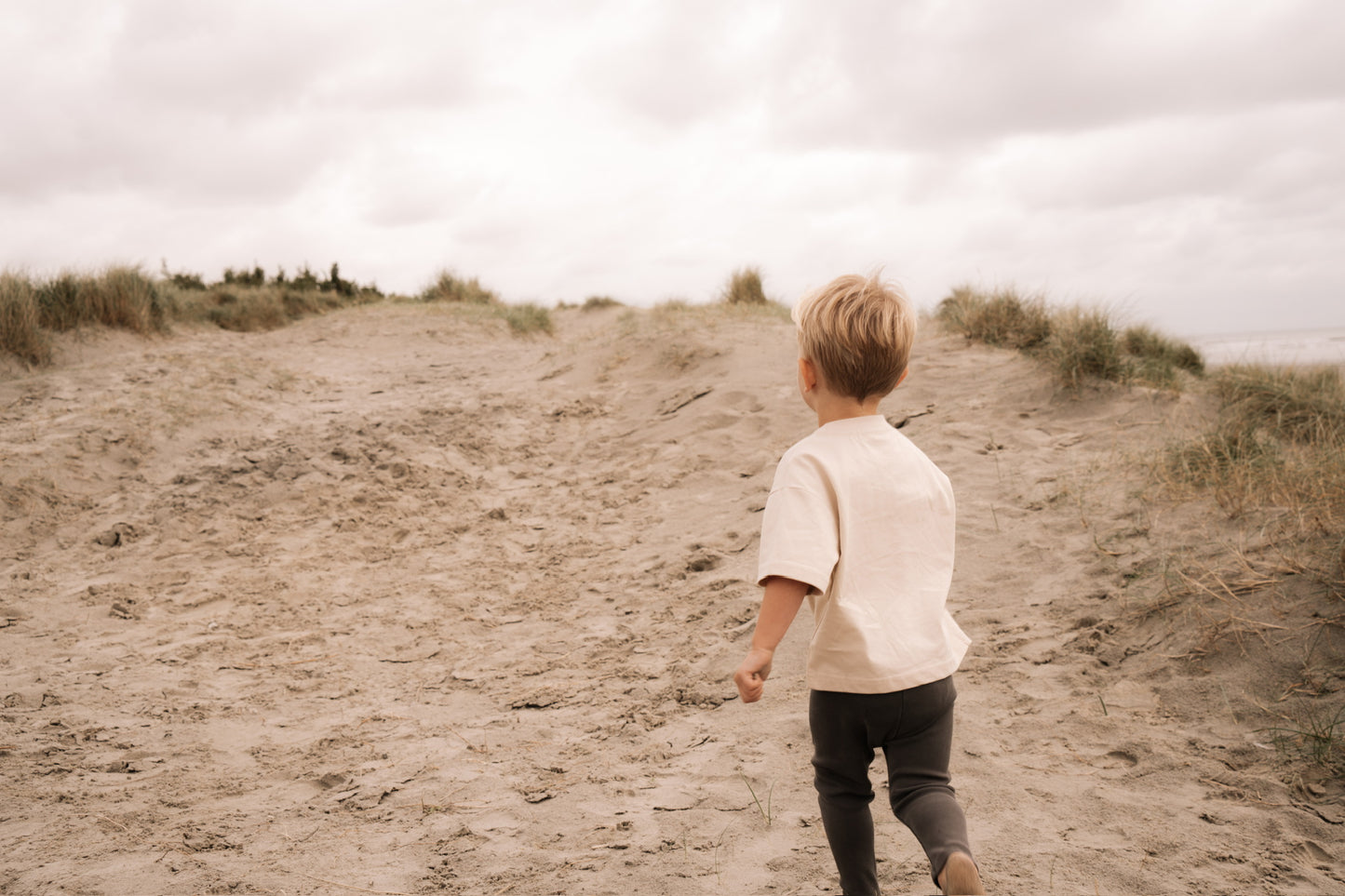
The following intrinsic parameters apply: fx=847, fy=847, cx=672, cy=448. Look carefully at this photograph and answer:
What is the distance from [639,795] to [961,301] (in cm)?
761

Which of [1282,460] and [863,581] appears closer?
[863,581]

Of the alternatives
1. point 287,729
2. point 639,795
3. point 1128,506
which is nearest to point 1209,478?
point 1128,506

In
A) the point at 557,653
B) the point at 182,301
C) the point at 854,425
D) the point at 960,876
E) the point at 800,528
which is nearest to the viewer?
the point at 960,876

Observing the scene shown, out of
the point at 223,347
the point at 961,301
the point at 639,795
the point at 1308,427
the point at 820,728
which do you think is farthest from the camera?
the point at 223,347

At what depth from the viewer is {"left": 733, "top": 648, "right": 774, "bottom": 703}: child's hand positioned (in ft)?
5.73

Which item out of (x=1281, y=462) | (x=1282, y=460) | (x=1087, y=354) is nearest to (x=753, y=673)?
(x=1281, y=462)

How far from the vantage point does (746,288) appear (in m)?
13.2

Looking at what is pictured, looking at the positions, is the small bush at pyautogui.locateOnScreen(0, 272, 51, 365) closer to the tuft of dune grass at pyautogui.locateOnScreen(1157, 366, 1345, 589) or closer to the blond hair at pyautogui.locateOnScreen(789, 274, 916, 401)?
the blond hair at pyautogui.locateOnScreen(789, 274, 916, 401)

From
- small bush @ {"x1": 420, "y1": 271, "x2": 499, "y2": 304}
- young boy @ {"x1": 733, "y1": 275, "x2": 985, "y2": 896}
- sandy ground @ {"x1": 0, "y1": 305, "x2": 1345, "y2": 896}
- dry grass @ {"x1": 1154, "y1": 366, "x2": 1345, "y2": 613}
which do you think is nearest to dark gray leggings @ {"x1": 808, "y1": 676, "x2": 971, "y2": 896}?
young boy @ {"x1": 733, "y1": 275, "x2": 985, "y2": 896}

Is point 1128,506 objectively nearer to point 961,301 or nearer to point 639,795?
point 639,795

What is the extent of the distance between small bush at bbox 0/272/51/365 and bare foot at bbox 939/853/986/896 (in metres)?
9.98

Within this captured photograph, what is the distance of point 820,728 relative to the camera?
1949 millimetres

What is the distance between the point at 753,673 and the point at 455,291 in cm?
1764

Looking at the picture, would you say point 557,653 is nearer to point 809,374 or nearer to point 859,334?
point 809,374
